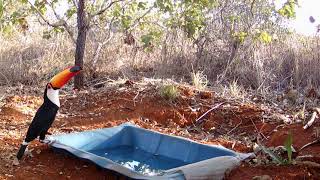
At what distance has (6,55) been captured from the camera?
23.3 feet

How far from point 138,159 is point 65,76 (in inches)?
40.1

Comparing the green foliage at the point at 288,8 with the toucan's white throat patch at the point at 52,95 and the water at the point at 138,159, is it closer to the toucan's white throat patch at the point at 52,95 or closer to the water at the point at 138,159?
the water at the point at 138,159

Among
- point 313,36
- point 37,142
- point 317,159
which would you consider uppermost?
point 313,36

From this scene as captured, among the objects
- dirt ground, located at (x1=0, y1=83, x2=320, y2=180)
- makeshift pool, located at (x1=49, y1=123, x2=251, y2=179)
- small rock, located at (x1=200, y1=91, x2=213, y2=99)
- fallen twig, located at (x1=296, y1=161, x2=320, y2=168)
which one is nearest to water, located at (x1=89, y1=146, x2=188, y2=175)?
makeshift pool, located at (x1=49, y1=123, x2=251, y2=179)

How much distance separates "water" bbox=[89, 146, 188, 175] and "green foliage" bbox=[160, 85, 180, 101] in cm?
119

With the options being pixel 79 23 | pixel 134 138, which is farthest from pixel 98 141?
pixel 79 23

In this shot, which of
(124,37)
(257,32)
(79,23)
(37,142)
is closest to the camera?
(37,142)

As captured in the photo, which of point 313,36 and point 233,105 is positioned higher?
point 313,36

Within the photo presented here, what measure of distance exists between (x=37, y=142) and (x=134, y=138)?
2.70ft

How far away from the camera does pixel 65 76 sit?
10.5 ft

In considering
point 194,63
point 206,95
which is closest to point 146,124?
point 206,95

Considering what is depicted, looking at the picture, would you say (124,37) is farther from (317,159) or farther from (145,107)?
(317,159)

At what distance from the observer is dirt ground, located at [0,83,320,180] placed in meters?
3.23

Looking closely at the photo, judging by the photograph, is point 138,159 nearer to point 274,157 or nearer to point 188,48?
point 274,157
